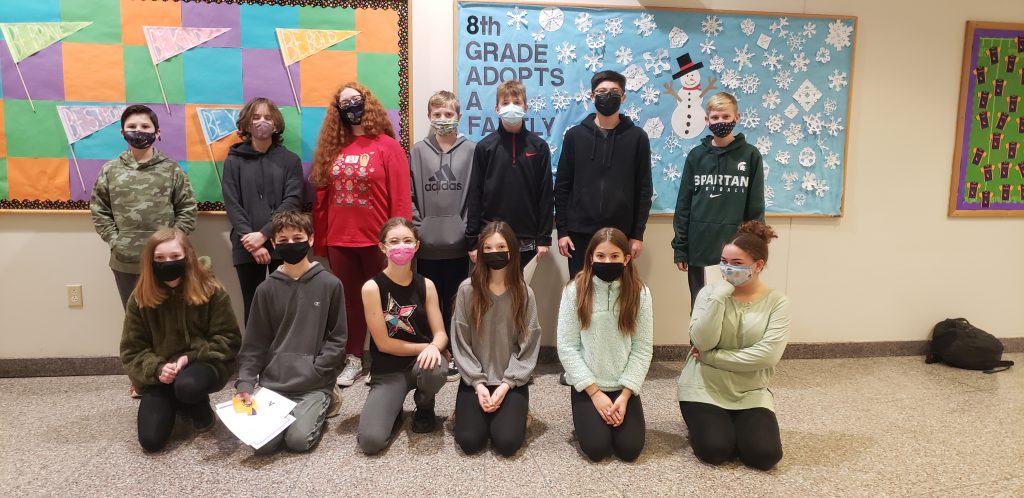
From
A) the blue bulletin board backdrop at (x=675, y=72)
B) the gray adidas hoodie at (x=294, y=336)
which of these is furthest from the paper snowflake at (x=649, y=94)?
the gray adidas hoodie at (x=294, y=336)

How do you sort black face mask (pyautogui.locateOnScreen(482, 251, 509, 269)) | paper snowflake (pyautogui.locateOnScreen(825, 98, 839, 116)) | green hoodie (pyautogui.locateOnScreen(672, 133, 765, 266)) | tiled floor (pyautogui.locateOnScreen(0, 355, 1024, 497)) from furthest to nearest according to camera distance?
paper snowflake (pyautogui.locateOnScreen(825, 98, 839, 116))
green hoodie (pyautogui.locateOnScreen(672, 133, 765, 266))
black face mask (pyautogui.locateOnScreen(482, 251, 509, 269))
tiled floor (pyautogui.locateOnScreen(0, 355, 1024, 497))

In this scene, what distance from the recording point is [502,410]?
2.38m

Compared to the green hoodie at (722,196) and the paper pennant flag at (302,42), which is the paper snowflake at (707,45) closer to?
the green hoodie at (722,196)

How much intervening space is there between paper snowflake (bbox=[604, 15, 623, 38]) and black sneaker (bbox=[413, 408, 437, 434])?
226 centimetres

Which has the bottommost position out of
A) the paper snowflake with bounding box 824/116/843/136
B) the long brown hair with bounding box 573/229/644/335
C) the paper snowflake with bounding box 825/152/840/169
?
the long brown hair with bounding box 573/229/644/335

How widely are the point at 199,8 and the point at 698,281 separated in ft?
9.69

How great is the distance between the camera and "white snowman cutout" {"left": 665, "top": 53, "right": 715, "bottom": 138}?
346 cm

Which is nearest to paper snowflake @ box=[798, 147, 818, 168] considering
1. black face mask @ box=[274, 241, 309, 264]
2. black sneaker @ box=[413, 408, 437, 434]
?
black sneaker @ box=[413, 408, 437, 434]

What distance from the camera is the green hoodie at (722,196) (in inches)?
118

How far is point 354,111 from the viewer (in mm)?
2992

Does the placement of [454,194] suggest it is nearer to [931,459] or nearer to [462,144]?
[462,144]

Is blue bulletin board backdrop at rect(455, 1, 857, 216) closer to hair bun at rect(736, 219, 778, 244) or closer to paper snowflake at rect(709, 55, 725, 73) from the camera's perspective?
paper snowflake at rect(709, 55, 725, 73)

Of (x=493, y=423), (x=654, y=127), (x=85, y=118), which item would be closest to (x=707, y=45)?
(x=654, y=127)

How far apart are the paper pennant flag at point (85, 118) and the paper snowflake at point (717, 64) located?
320cm
